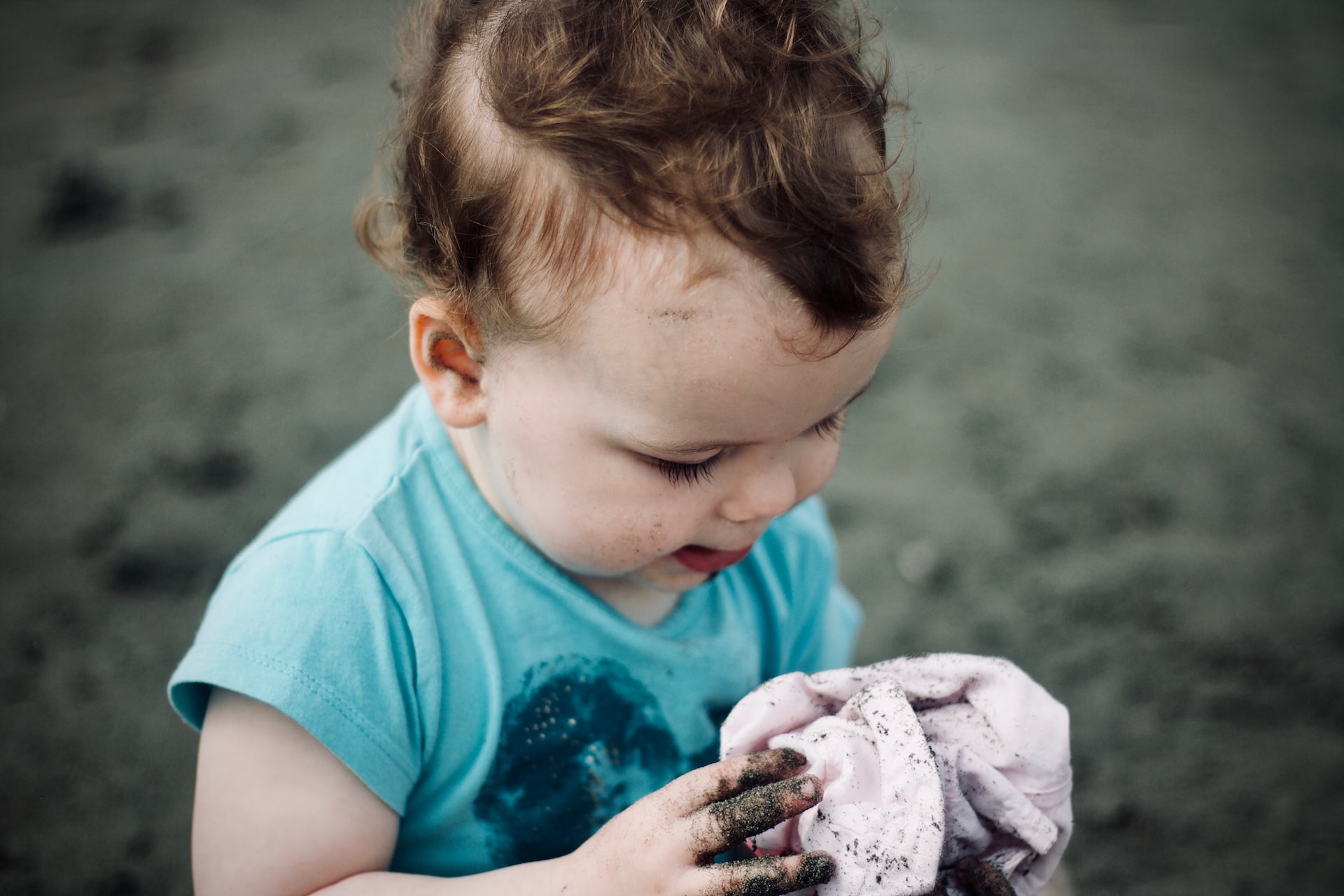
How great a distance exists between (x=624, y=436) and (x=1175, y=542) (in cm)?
167

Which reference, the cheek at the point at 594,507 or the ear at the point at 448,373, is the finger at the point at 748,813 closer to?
the cheek at the point at 594,507

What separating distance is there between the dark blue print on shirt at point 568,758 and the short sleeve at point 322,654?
0.11m

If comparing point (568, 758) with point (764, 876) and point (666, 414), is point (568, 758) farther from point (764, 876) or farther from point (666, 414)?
point (666, 414)

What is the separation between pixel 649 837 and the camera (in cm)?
84

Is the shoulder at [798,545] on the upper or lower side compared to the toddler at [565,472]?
lower

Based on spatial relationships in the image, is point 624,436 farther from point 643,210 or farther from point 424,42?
point 424,42

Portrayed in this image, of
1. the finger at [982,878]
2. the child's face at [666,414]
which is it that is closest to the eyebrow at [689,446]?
the child's face at [666,414]

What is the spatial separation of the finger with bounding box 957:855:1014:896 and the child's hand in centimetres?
17

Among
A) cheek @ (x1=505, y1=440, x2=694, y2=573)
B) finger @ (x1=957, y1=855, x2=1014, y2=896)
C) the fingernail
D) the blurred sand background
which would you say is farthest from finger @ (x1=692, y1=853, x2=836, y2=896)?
the blurred sand background

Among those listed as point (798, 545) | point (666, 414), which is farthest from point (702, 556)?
point (798, 545)

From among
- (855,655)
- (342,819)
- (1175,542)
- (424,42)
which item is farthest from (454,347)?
(1175,542)

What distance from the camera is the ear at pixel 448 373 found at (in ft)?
3.18

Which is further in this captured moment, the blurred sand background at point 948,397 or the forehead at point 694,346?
the blurred sand background at point 948,397

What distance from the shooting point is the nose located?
923mm
